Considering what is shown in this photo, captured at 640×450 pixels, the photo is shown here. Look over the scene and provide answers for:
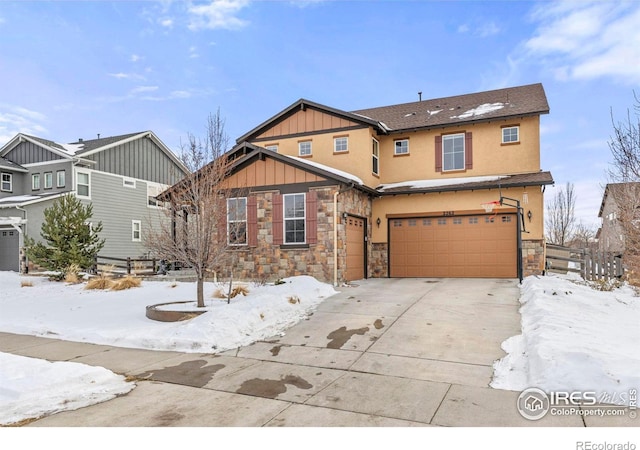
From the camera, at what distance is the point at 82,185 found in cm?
2147

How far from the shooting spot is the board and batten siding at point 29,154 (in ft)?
73.5

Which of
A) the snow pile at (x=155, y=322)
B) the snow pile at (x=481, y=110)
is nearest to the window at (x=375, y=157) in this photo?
the snow pile at (x=481, y=110)

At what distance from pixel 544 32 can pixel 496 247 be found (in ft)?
23.6

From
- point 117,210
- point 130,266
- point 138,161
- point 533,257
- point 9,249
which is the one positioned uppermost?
point 138,161

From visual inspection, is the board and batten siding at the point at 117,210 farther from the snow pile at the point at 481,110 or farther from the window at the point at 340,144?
the snow pile at the point at 481,110

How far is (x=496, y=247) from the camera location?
14.5 meters

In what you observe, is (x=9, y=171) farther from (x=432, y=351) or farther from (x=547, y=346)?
(x=547, y=346)

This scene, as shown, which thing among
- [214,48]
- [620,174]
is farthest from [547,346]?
[214,48]

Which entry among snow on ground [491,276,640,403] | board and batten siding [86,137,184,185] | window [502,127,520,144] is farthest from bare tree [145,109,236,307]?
board and batten siding [86,137,184,185]

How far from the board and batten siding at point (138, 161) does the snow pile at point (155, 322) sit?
1089cm

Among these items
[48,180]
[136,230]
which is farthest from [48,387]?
[48,180]

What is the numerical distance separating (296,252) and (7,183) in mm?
19734

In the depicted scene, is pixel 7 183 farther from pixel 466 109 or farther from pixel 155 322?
pixel 466 109

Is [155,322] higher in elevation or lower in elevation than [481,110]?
lower
